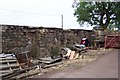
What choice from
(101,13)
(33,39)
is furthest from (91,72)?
(101,13)

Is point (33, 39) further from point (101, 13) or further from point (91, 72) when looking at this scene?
point (101, 13)

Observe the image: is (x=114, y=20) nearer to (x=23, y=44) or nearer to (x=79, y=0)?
(x=79, y=0)

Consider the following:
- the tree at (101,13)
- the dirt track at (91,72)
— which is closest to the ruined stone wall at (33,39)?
the dirt track at (91,72)

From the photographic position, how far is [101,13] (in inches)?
1551

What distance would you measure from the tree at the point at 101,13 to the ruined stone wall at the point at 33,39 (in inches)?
910

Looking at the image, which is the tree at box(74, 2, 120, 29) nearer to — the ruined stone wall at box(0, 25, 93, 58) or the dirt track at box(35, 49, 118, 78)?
the ruined stone wall at box(0, 25, 93, 58)

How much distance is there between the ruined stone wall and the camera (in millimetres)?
11359

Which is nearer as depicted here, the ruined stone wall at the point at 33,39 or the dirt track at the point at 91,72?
the dirt track at the point at 91,72

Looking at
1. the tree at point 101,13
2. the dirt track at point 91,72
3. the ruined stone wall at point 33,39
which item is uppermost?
the tree at point 101,13

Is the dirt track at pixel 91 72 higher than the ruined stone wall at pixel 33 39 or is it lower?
lower

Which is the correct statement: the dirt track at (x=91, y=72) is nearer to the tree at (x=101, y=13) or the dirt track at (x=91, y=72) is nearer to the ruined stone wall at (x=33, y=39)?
the ruined stone wall at (x=33, y=39)

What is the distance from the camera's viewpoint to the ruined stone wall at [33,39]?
11359 millimetres

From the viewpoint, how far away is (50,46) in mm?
14312

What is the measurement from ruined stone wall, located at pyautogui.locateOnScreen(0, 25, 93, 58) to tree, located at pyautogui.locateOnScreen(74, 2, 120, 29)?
75.8 feet
